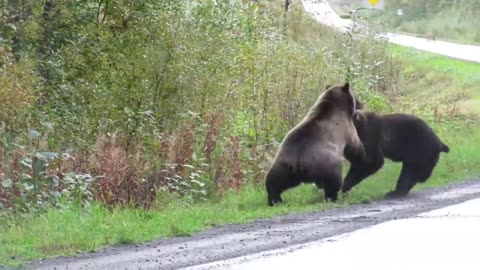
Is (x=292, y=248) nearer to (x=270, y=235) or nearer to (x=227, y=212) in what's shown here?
(x=270, y=235)

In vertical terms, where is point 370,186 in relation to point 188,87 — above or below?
below

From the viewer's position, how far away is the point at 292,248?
33.3ft

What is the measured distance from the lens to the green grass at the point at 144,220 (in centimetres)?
1033

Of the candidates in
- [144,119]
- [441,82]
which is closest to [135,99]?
[144,119]

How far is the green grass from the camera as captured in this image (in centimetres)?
1033

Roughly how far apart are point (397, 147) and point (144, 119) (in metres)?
3.75

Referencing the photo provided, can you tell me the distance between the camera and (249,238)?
10836mm

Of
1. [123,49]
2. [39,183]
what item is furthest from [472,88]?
[39,183]

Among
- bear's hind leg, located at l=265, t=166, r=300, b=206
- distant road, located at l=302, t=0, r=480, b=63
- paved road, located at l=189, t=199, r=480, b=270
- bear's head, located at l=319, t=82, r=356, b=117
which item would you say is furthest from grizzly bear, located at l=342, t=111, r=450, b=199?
distant road, located at l=302, t=0, r=480, b=63

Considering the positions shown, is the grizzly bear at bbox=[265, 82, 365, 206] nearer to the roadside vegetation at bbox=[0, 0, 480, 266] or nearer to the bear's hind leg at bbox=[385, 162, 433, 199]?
the roadside vegetation at bbox=[0, 0, 480, 266]

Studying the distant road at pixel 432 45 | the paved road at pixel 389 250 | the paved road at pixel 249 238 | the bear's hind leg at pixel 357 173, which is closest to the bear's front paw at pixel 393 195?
the paved road at pixel 249 238

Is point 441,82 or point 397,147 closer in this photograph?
point 397,147

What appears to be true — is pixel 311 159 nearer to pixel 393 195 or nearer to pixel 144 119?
pixel 393 195

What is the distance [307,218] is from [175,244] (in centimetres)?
266
